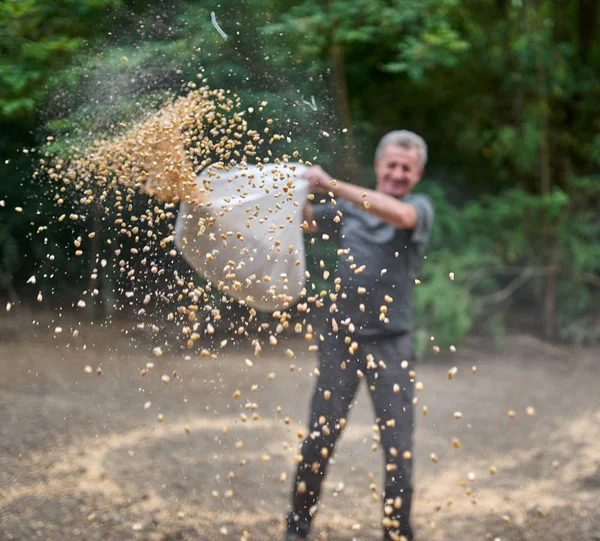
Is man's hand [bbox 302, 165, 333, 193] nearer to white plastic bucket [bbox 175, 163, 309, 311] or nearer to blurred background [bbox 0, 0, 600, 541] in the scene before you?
white plastic bucket [bbox 175, 163, 309, 311]

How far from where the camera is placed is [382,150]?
3066 millimetres

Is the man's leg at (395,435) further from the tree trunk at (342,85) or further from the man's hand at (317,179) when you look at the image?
the tree trunk at (342,85)

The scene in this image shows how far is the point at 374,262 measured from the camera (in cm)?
284

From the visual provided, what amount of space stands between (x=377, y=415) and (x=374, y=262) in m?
0.61

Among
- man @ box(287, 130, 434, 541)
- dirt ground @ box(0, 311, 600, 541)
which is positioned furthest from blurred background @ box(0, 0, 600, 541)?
man @ box(287, 130, 434, 541)

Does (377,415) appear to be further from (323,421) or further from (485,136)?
(485,136)

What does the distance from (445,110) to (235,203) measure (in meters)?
4.51

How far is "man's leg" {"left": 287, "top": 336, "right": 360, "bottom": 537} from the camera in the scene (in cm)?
273

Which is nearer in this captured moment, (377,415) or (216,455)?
(377,415)

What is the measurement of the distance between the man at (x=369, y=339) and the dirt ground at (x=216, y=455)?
176mm

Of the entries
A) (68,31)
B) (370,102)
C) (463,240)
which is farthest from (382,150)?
(370,102)

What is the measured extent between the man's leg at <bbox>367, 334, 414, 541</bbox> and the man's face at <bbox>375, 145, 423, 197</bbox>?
756mm

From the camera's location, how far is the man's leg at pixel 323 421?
273 centimetres

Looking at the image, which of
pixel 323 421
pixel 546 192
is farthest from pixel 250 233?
pixel 546 192
